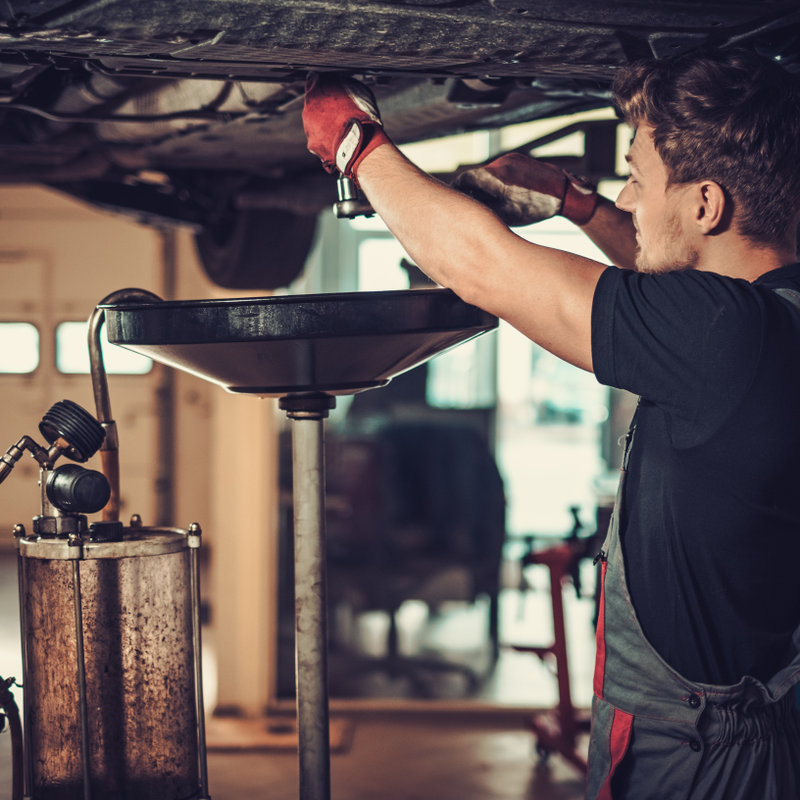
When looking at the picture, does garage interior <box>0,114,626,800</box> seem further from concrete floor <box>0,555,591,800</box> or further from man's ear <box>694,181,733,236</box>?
man's ear <box>694,181,733,236</box>

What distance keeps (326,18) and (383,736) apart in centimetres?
290

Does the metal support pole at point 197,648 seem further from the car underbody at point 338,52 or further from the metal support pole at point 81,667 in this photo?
the car underbody at point 338,52

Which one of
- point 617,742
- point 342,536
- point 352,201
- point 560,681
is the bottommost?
point 560,681

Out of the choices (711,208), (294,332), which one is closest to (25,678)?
(294,332)

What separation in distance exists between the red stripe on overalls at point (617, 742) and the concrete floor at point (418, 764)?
1957 millimetres

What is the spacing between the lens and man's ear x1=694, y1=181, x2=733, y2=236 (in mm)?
1135

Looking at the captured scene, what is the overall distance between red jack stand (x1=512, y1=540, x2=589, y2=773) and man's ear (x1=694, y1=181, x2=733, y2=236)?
222cm

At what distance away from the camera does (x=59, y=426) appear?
4.23ft

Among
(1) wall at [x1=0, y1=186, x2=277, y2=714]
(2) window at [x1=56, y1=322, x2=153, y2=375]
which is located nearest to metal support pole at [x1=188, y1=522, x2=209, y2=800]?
(1) wall at [x1=0, y1=186, x2=277, y2=714]

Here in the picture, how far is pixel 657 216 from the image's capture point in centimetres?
119

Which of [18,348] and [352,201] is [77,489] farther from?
[18,348]

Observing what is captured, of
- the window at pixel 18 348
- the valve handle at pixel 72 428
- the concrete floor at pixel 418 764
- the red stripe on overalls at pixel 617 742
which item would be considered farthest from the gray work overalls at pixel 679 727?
the window at pixel 18 348

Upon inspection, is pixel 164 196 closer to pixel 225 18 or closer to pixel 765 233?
pixel 225 18

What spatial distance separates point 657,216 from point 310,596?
66cm
